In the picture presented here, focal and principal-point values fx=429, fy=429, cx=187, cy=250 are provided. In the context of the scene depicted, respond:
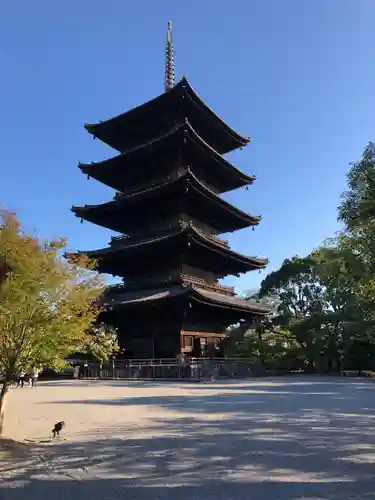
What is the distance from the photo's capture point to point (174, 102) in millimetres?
31422

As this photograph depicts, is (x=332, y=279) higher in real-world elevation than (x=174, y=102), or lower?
lower

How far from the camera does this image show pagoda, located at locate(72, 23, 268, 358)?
2784 centimetres

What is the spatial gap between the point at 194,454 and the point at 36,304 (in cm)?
353

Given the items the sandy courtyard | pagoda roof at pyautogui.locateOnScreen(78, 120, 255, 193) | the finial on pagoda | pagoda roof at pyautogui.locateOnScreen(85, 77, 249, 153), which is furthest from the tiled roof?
the finial on pagoda

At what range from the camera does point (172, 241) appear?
27.7 m

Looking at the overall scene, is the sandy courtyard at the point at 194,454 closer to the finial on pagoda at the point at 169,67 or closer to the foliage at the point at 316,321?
the foliage at the point at 316,321

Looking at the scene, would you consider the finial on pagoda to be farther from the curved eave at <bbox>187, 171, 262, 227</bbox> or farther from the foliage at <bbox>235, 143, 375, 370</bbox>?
the foliage at <bbox>235, 143, 375, 370</bbox>

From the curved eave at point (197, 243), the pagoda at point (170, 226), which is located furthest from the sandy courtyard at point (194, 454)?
the curved eave at point (197, 243)

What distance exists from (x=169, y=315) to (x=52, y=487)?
75.2 feet

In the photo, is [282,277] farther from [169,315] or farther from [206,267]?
[169,315]

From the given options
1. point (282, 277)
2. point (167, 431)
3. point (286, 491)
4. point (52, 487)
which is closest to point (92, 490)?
point (52, 487)

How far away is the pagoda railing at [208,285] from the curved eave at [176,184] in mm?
5542

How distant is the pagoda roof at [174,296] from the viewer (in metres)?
25.7

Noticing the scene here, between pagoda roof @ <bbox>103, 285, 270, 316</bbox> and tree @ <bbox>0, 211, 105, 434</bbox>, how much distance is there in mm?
17625
